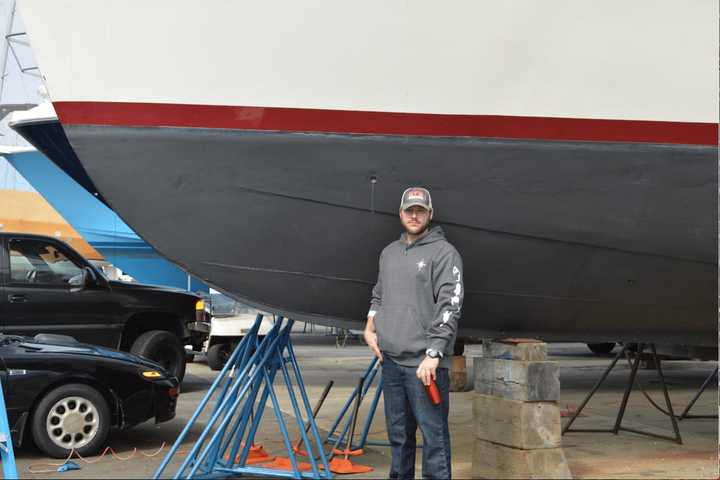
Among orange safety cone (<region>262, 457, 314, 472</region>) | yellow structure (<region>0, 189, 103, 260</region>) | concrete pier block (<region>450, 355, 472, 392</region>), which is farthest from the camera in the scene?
yellow structure (<region>0, 189, 103, 260</region>)

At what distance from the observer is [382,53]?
14.1ft

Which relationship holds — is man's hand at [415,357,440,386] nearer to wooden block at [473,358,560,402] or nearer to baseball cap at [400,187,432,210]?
baseball cap at [400,187,432,210]

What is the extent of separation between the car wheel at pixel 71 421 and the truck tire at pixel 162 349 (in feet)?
9.34

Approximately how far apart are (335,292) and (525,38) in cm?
179

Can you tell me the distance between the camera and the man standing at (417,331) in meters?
3.80

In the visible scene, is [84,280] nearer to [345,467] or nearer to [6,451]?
[6,451]

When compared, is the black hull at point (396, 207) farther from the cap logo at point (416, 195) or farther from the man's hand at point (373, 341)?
the man's hand at point (373, 341)

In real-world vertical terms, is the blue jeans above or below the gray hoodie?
below

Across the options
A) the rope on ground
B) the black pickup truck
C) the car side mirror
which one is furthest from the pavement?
the car side mirror

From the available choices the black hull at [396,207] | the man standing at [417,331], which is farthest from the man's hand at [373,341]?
the black hull at [396,207]

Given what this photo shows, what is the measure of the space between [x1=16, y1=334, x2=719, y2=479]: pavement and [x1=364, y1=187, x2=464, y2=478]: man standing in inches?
43.6

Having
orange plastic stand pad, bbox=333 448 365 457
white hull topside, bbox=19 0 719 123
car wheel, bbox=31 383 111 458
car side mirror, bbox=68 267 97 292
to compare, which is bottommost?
orange plastic stand pad, bbox=333 448 365 457

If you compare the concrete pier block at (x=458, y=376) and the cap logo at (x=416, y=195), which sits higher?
the cap logo at (x=416, y=195)

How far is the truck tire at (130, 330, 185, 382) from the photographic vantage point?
337 inches
